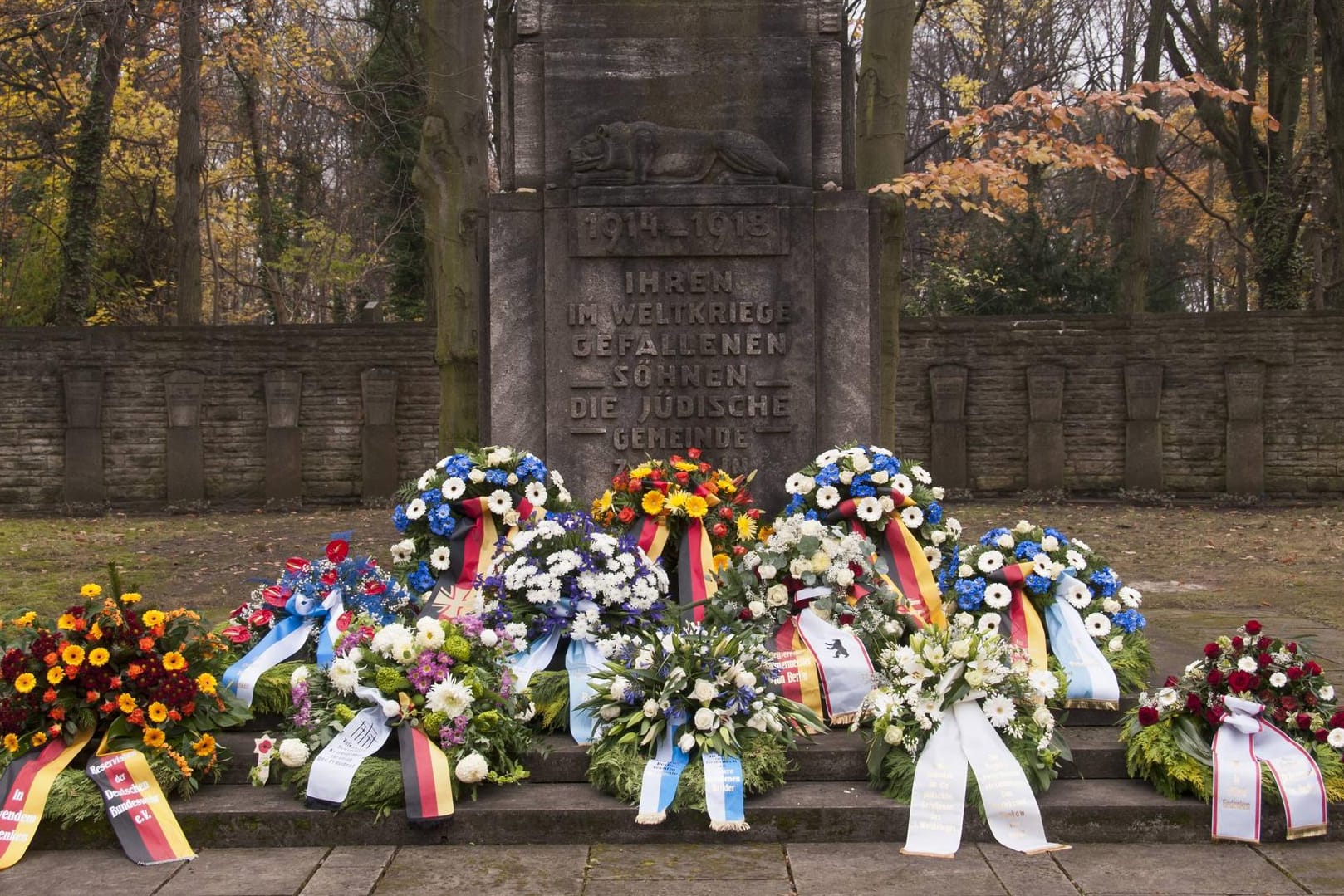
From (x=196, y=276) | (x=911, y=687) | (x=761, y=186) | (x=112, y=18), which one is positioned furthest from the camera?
(x=196, y=276)

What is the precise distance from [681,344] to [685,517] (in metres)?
1.08

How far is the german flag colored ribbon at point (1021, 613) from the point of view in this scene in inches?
207

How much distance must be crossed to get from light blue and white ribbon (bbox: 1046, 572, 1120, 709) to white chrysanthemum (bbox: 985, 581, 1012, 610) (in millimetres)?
219

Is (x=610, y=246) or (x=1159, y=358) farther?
(x=1159, y=358)

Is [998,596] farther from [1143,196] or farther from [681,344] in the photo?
[1143,196]

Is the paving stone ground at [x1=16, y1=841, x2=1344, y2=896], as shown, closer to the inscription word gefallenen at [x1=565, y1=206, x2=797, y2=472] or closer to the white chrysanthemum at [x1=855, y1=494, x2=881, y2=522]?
the white chrysanthemum at [x1=855, y1=494, x2=881, y2=522]

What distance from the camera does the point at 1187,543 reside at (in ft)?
43.5

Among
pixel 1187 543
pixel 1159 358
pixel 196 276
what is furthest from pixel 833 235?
pixel 196 276

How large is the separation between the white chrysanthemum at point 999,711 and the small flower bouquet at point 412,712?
5.12 ft

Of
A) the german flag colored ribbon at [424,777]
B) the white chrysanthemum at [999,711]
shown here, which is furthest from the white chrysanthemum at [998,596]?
the german flag colored ribbon at [424,777]

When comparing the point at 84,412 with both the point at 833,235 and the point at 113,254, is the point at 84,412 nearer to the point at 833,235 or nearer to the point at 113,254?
the point at 113,254

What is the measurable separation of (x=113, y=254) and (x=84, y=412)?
10503 millimetres

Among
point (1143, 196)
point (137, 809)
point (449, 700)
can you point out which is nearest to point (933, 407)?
point (1143, 196)

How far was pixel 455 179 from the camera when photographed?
37.1ft
